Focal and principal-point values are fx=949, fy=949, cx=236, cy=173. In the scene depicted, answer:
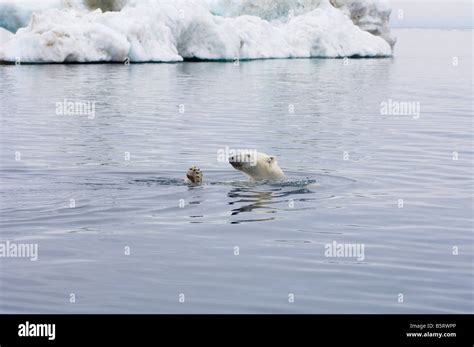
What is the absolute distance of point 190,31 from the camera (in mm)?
59562

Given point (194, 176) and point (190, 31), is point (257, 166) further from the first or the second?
point (190, 31)

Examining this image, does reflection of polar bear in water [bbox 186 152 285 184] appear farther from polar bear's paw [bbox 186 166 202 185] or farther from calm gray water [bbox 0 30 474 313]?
calm gray water [bbox 0 30 474 313]

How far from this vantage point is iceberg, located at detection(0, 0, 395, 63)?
5119 centimetres

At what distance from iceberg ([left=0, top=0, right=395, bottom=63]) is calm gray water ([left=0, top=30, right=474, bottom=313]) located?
19.6 m

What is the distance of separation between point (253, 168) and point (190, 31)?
1763 inches

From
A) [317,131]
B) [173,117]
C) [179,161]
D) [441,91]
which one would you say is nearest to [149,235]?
[179,161]

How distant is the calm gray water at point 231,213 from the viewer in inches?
376

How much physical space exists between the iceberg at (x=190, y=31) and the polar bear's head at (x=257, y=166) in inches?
1409
